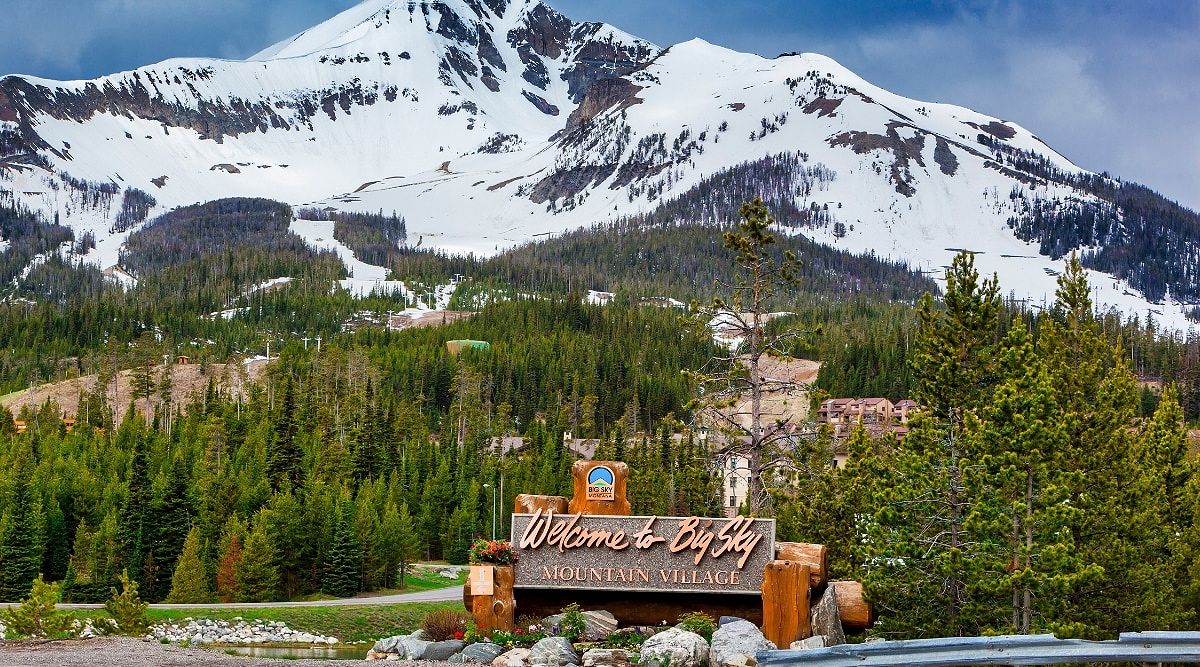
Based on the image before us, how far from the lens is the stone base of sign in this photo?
2873 cm

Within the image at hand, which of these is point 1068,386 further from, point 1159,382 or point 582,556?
point 1159,382

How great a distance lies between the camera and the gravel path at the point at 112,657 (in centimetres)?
2116

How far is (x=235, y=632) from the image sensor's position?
5316 centimetres

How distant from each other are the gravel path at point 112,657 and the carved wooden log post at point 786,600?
7525 millimetres

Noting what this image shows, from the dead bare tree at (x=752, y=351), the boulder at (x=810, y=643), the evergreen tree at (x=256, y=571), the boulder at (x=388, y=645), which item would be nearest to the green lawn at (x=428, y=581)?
the evergreen tree at (x=256, y=571)

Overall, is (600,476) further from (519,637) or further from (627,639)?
(519,637)

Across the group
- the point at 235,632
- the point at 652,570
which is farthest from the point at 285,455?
the point at 652,570

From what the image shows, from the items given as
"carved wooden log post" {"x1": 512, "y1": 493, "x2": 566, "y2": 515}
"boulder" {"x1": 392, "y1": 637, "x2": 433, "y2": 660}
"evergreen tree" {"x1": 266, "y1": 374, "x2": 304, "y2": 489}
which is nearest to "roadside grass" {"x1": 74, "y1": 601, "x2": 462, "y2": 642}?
"carved wooden log post" {"x1": 512, "y1": 493, "x2": 566, "y2": 515}

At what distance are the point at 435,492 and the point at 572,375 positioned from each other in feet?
234

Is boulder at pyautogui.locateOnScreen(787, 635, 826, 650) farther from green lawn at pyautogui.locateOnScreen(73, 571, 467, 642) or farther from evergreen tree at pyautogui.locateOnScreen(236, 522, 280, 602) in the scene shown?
evergreen tree at pyautogui.locateOnScreen(236, 522, 280, 602)

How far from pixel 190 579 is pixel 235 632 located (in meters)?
13.1

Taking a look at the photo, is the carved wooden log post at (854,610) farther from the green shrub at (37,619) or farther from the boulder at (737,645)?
the green shrub at (37,619)

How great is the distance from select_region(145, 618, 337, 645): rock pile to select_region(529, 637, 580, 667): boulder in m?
28.4

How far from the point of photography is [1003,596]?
28750 millimetres
